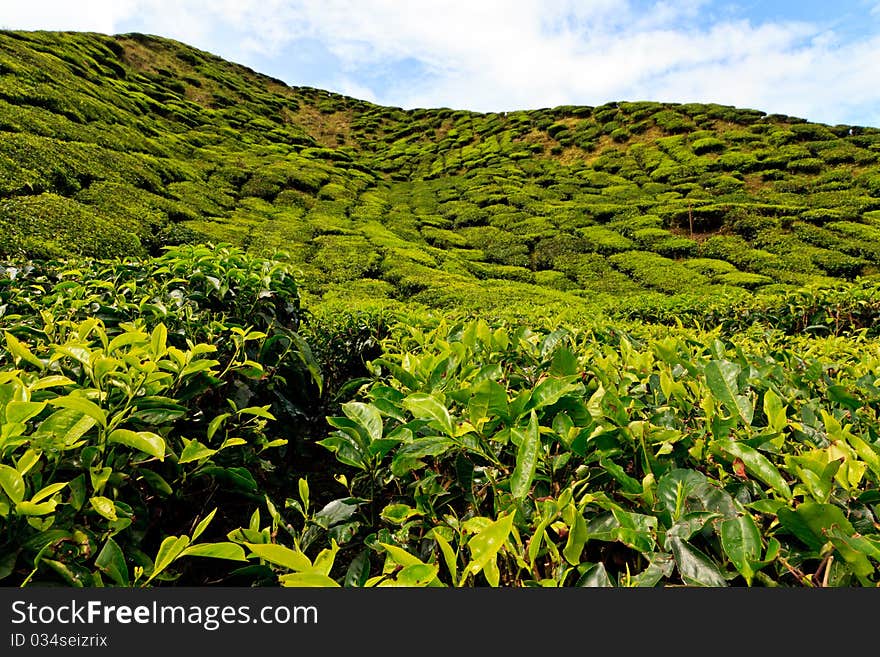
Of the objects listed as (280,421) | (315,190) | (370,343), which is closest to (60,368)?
(280,421)

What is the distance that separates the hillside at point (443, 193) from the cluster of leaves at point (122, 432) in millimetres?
1701

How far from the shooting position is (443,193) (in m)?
22.2

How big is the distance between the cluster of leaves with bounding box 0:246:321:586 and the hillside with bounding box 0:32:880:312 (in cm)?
170

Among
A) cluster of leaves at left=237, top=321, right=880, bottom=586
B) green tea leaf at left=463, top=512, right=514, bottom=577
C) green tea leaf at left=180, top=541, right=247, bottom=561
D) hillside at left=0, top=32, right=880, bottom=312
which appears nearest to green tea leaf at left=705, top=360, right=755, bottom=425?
cluster of leaves at left=237, top=321, right=880, bottom=586

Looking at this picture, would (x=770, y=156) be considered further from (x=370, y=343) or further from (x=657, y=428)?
(x=657, y=428)

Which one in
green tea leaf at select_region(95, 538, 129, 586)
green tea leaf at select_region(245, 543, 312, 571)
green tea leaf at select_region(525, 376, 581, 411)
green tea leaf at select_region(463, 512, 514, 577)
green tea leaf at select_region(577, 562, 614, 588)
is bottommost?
green tea leaf at select_region(95, 538, 129, 586)

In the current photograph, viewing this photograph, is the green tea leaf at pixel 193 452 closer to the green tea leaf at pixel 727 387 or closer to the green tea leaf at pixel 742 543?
the green tea leaf at pixel 742 543

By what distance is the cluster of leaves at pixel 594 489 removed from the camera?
72cm

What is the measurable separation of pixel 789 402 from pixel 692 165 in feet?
76.8

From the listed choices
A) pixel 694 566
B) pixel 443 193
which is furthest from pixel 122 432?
pixel 443 193

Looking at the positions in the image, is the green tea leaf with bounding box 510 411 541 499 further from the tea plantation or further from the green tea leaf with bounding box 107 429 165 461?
the green tea leaf with bounding box 107 429 165 461

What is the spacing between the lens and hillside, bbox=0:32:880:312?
9.77 meters

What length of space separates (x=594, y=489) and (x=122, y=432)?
3.28 ft

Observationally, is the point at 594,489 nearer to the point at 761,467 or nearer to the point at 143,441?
the point at 761,467
